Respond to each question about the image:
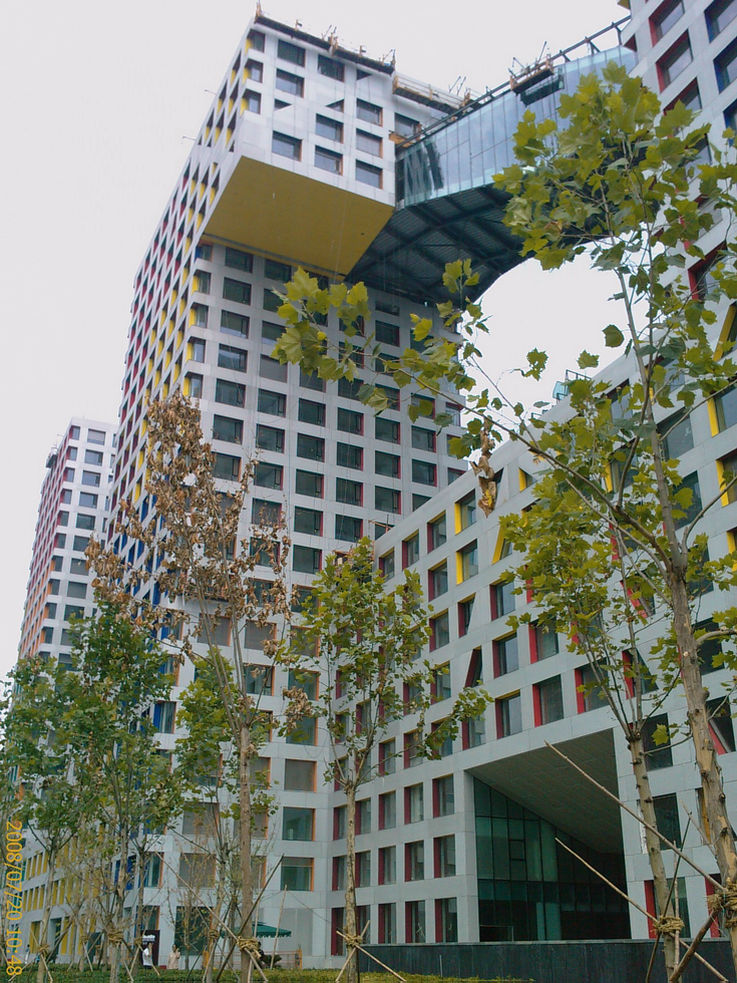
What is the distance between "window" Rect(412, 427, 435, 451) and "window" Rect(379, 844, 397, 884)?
2816 cm

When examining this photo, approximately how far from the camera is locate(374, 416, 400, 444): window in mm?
65688

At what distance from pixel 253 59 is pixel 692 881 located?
55.7 metres

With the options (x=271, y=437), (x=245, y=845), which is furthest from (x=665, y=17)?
(x=245, y=845)

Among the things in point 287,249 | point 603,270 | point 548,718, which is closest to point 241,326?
point 287,249

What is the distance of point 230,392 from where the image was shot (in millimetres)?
61844

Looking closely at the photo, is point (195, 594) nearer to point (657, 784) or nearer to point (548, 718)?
point (657, 784)

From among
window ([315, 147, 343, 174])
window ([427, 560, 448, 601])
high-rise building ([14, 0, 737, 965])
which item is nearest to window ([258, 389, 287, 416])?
high-rise building ([14, 0, 737, 965])

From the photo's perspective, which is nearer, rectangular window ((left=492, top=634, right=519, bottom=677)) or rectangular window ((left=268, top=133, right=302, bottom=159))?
rectangular window ((left=492, top=634, right=519, bottom=677))

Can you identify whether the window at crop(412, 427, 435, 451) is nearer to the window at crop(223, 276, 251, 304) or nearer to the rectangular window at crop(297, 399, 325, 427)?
the rectangular window at crop(297, 399, 325, 427)

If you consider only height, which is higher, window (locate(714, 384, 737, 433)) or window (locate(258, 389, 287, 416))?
window (locate(258, 389, 287, 416))

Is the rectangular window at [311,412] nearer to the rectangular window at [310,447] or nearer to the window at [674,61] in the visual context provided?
the rectangular window at [310,447]

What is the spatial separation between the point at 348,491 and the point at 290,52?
2979cm

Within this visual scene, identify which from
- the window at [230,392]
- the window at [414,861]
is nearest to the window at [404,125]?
the window at [230,392]

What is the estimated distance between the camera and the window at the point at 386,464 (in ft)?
212
